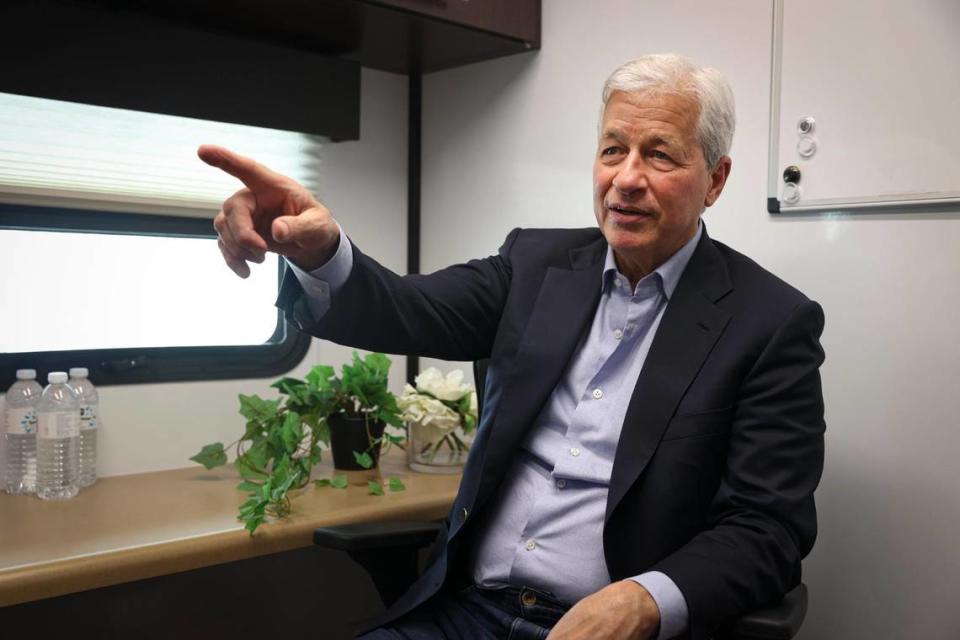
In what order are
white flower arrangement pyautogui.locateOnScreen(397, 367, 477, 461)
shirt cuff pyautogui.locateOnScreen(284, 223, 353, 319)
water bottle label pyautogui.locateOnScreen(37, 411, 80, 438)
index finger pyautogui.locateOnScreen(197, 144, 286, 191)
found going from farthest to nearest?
white flower arrangement pyautogui.locateOnScreen(397, 367, 477, 461) → water bottle label pyautogui.locateOnScreen(37, 411, 80, 438) → shirt cuff pyautogui.locateOnScreen(284, 223, 353, 319) → index finger pyautogui.locateOnScreen(197, 144, 286, 191)

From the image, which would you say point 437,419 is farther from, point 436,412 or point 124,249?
point 124,249

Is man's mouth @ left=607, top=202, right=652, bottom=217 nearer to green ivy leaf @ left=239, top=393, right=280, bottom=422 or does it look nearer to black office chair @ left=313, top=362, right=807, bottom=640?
black office chair @ left=313, top=362, right=807, bottom=640

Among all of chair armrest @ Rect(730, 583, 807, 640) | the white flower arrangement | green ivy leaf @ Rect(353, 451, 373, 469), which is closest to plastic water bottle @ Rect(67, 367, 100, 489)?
green ivy leaf @ Rect(353, 451, 373, 469)

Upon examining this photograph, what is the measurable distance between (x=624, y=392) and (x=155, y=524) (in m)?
0.95

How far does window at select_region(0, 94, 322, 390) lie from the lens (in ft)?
6.75

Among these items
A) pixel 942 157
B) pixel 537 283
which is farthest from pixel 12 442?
pixel 942 157

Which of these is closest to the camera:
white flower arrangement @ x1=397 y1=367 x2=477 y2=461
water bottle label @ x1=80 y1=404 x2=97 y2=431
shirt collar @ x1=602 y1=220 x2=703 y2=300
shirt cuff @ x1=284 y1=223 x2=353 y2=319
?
shirt cuff @ x1=284 y1=223 x2=353 y2=319

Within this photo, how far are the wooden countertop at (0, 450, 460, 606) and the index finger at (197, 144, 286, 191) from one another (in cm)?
72

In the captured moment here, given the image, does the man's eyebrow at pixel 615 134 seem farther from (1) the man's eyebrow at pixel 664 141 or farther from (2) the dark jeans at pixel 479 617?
(2) the dark jeans at pixel 479 617

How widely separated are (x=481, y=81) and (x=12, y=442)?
5.12ft

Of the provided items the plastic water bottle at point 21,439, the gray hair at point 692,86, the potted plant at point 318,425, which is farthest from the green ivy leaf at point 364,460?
the gray hair at point 692,86

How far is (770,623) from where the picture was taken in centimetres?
133

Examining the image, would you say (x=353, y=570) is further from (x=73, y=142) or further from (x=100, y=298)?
(x=73, y=142)

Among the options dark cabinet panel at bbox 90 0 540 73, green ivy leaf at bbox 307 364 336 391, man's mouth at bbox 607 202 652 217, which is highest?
dark cabinet panel at bbox 90 0 540 73
